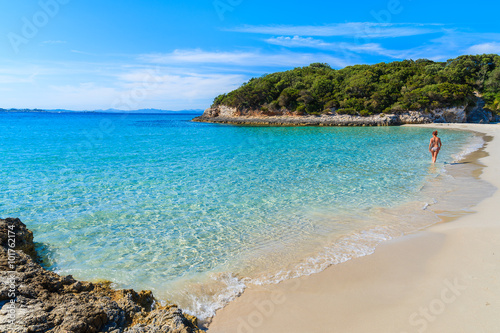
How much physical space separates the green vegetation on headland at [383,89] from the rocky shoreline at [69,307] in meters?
57.3

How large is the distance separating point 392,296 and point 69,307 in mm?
4141

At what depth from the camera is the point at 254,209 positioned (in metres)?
7.90

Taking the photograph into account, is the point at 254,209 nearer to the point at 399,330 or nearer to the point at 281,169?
the point at 399,330

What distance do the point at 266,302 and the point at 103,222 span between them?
4907 mm

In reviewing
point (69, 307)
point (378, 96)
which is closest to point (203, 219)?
point (69, 307)

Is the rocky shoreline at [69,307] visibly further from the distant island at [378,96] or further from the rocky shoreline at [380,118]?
the distant island at [378,96]

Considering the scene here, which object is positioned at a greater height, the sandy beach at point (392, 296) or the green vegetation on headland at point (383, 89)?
the green vegetation on headland at point (383, 89)

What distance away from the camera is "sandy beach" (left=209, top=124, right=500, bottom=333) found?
11.2 feet

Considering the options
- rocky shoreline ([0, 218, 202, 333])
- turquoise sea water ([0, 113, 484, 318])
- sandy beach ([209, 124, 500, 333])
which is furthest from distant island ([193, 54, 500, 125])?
rocky shoreline ([0, 218, 202, 333])

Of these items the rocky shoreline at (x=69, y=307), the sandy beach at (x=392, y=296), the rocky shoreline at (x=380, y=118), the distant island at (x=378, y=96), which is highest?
the distant island at (x=378, y=96)

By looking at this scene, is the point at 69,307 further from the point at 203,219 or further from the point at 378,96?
the point at 378,96

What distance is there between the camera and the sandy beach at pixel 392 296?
3.43 metres

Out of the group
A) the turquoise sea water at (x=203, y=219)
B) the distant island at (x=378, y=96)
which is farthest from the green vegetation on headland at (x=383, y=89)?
the turquoise sea water at (x=203, y=219)

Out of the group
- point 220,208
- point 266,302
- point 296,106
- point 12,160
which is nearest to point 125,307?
point 266,302
